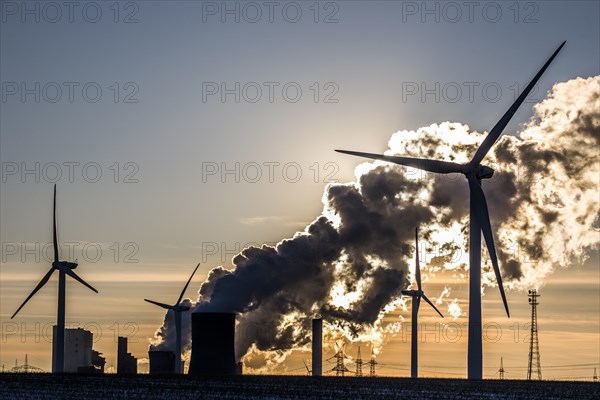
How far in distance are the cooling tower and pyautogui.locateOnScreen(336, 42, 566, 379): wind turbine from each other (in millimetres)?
87584

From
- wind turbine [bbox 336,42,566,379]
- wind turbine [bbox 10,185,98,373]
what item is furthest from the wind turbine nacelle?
wind turbine [bbox 336,42,566,379]

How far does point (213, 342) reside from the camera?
136625 millimetres

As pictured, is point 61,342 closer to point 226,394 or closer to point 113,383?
point 113,383

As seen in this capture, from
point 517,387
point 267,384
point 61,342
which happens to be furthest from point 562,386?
point 61,342

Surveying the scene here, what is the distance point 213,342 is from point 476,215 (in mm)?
38611

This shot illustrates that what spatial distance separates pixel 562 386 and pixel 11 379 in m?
44.7

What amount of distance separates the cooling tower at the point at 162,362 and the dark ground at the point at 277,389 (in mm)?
82733

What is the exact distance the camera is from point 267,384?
104125mm

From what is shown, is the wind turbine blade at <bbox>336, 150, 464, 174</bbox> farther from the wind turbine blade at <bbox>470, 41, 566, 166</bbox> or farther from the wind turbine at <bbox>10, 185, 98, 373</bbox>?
the wind turbine at <bbox>10, 185, 98, 373</bbox>

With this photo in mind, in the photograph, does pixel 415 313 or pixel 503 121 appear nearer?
pixel 503 121

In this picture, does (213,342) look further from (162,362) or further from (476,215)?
(162,362)

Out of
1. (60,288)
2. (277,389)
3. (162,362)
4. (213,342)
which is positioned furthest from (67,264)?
(277,389)

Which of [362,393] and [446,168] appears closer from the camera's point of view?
[362,393]

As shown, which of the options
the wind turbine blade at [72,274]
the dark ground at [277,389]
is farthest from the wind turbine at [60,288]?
the dark ground at [277,389]
